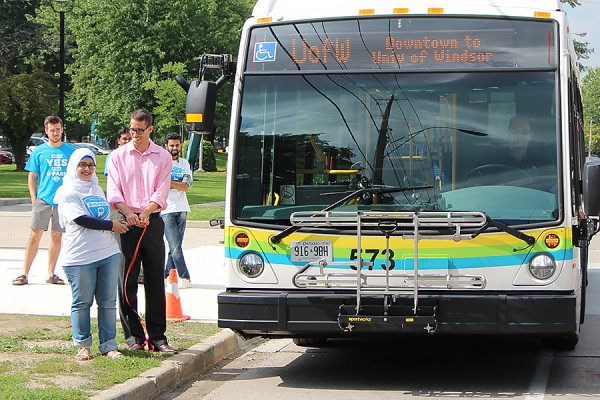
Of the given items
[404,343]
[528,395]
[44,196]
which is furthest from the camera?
[44,196]

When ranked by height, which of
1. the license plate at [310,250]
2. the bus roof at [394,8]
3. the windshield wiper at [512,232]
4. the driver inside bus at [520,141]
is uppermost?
the bus roof at [394,8]

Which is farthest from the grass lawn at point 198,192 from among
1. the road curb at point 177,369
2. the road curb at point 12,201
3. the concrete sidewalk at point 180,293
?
the road curb at point 177,369

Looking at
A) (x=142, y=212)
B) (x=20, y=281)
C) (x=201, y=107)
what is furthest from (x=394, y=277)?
(x=20, y=281)

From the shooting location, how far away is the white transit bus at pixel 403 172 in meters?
7.60

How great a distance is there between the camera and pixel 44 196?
12.5m

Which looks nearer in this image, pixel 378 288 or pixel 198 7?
pixel 378 288

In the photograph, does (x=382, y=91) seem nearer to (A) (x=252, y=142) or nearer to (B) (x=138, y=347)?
(A) (x=252, y=142)

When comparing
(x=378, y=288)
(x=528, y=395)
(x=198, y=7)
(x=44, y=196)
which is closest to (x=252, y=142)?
(x=378, y=288)

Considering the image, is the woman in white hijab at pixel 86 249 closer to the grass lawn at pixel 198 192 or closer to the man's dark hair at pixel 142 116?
the man's dark hair at pixel 142 116

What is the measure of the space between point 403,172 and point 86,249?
2.49 meters

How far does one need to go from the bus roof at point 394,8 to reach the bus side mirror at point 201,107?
2.49 feet

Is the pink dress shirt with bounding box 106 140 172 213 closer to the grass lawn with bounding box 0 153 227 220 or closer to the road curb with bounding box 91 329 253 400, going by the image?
the road curb with bounding box 91 329 253 400

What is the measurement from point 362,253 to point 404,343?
2.63 metres

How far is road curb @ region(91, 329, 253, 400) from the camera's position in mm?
7152
